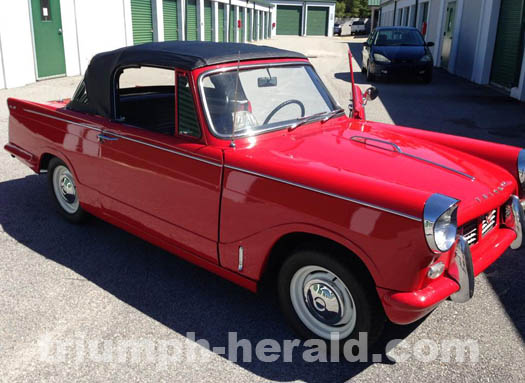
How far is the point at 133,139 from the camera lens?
3682 millimetres

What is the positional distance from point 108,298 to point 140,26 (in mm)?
17107

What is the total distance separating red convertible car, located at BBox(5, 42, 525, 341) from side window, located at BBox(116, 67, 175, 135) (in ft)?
0.06

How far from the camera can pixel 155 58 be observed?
363cm

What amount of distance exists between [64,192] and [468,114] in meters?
8.69

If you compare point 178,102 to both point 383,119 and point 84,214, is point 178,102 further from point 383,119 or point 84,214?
point 383,119

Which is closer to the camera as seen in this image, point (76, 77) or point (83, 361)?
point (83, 361)

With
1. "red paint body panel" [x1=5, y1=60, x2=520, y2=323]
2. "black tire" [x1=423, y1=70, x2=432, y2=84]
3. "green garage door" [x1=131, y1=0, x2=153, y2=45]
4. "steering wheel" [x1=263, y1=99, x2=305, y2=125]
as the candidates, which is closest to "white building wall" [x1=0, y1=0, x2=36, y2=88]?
"green garage door" [x1=131, y1=0, x2=153, y2=45]

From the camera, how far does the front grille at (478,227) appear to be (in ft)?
9.80

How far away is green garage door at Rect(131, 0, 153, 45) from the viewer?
18.4 m

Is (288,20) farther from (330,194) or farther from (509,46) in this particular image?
(330,194)

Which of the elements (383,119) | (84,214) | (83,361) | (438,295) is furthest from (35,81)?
(438,295)

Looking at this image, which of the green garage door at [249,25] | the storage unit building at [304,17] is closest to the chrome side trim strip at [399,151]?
the green garage door at [249,25]

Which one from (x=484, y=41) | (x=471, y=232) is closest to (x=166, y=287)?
(x=471, y=232)

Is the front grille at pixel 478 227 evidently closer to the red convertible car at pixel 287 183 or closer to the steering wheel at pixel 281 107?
Answer: the red convertible car at pixel 287 183
